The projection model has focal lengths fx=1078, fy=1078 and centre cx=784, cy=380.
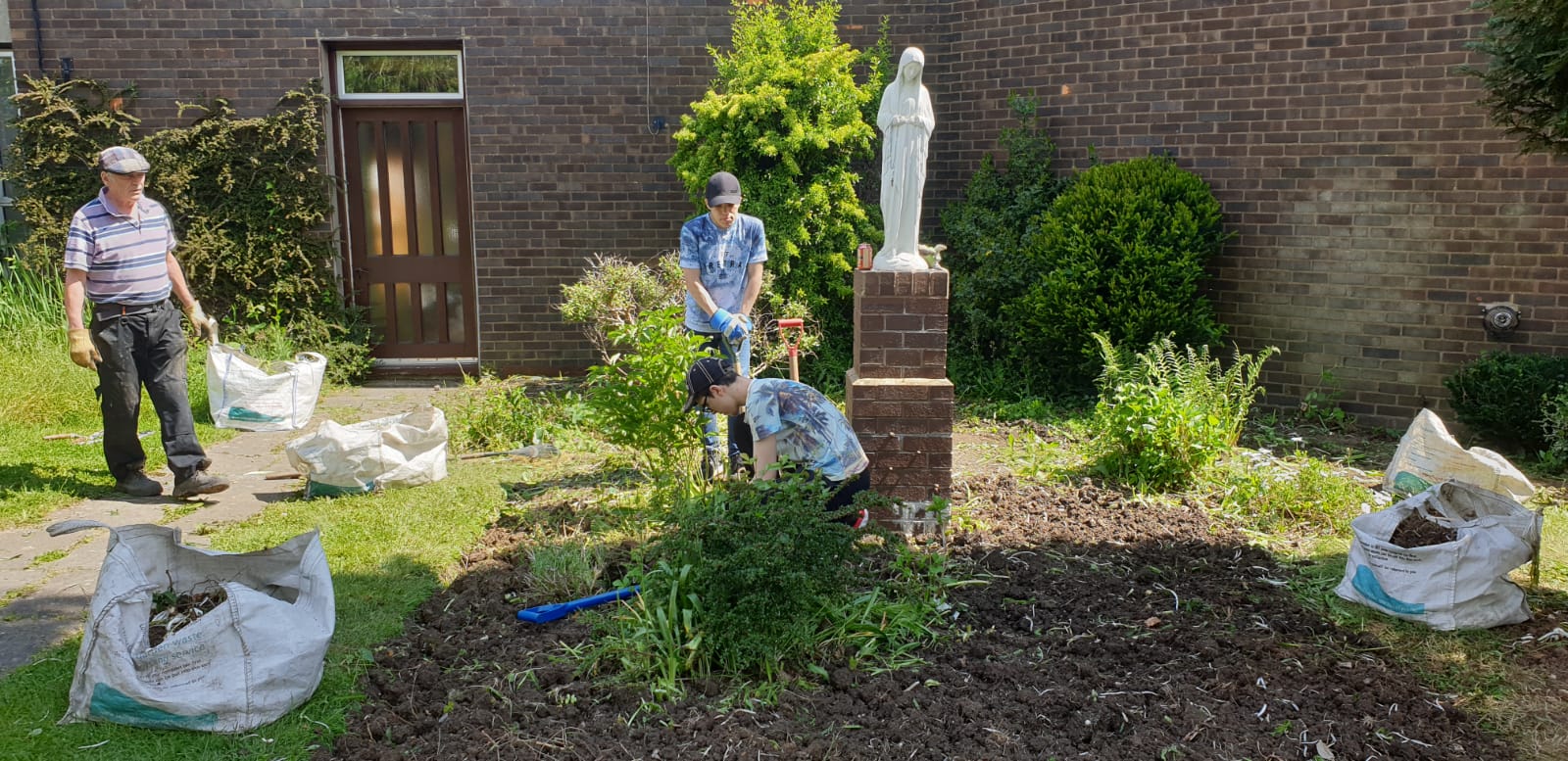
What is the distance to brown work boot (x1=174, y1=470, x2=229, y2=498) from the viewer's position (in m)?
5.90

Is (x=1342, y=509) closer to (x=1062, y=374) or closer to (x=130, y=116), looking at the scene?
(x=1062, y=374)

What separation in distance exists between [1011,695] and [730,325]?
8.90 feet

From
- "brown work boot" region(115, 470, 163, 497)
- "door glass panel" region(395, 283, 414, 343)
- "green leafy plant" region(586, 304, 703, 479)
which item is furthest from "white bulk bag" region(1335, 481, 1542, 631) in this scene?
"door glass panel" region(395, 283, 414, 343)

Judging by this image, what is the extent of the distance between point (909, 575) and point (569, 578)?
53.2 inches

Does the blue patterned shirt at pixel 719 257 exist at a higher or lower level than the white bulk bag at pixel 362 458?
higher

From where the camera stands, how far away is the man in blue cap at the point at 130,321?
18.4 ft

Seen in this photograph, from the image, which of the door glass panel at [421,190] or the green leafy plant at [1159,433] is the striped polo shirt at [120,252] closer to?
the door glass panel at [421,190]

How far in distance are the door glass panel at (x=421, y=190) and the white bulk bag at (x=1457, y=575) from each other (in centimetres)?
808

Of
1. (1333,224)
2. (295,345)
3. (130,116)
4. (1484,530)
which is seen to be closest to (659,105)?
(295,345)

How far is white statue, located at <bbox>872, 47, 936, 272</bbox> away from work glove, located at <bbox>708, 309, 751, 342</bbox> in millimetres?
909

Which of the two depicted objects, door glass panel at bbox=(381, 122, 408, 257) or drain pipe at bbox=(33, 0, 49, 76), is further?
door glass panel at bbox=(381, 122, 408, 257)

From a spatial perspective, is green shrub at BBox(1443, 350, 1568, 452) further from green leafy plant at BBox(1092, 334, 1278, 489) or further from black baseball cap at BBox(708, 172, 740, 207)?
black baseball cap at BBox(708, 172, 740, 207)

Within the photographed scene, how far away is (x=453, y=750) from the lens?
10.4 ft

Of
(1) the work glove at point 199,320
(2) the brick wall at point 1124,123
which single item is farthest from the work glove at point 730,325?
(2) the brick wall at point 1124,123
